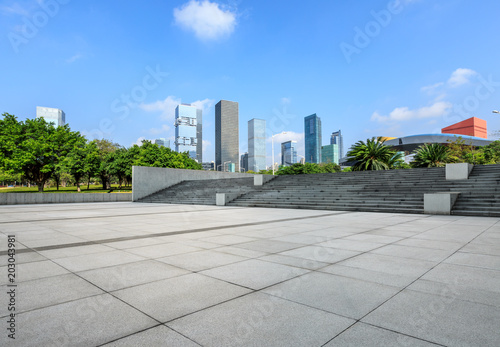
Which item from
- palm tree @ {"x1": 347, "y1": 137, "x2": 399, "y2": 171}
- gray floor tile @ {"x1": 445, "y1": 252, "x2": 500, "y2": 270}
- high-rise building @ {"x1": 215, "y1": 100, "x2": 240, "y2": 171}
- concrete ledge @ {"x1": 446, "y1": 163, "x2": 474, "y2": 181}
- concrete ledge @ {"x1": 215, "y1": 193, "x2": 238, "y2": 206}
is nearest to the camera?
gray floor tile @ {"x1": 445, "y1": 252, "x2": 500, "y2": 270}

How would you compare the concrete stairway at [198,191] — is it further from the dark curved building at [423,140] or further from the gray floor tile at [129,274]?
the dark curved building at [423,140]

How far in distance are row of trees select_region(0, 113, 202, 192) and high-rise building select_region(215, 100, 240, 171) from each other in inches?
3884

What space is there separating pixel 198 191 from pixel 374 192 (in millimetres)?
14802

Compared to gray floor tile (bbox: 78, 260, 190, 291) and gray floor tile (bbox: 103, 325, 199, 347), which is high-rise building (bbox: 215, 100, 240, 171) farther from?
gray floor tile (bbox: 103, 325, 199, 347)

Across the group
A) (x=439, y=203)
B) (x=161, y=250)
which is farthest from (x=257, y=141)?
(x=161, y=250)

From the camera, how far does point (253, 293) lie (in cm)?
340

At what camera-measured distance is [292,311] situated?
291 cm

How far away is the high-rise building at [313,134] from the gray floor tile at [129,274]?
18266cm

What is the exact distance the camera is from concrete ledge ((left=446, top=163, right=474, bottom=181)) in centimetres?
1616

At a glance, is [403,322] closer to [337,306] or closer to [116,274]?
[337,306]

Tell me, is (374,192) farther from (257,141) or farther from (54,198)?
(257,141)

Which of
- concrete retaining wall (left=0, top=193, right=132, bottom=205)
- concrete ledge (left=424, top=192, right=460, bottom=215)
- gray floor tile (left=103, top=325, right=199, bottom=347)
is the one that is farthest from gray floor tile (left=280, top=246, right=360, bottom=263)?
concrete retaining wall (left=0, top=193, right=132, bottom=205)

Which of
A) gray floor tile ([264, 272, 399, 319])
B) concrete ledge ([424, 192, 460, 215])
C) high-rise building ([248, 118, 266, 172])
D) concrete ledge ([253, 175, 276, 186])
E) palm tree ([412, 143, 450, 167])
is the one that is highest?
high-rise building ([248, 118, 266, 172])

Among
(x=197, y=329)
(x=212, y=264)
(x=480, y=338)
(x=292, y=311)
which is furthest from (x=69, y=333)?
(x=480, y=338)
